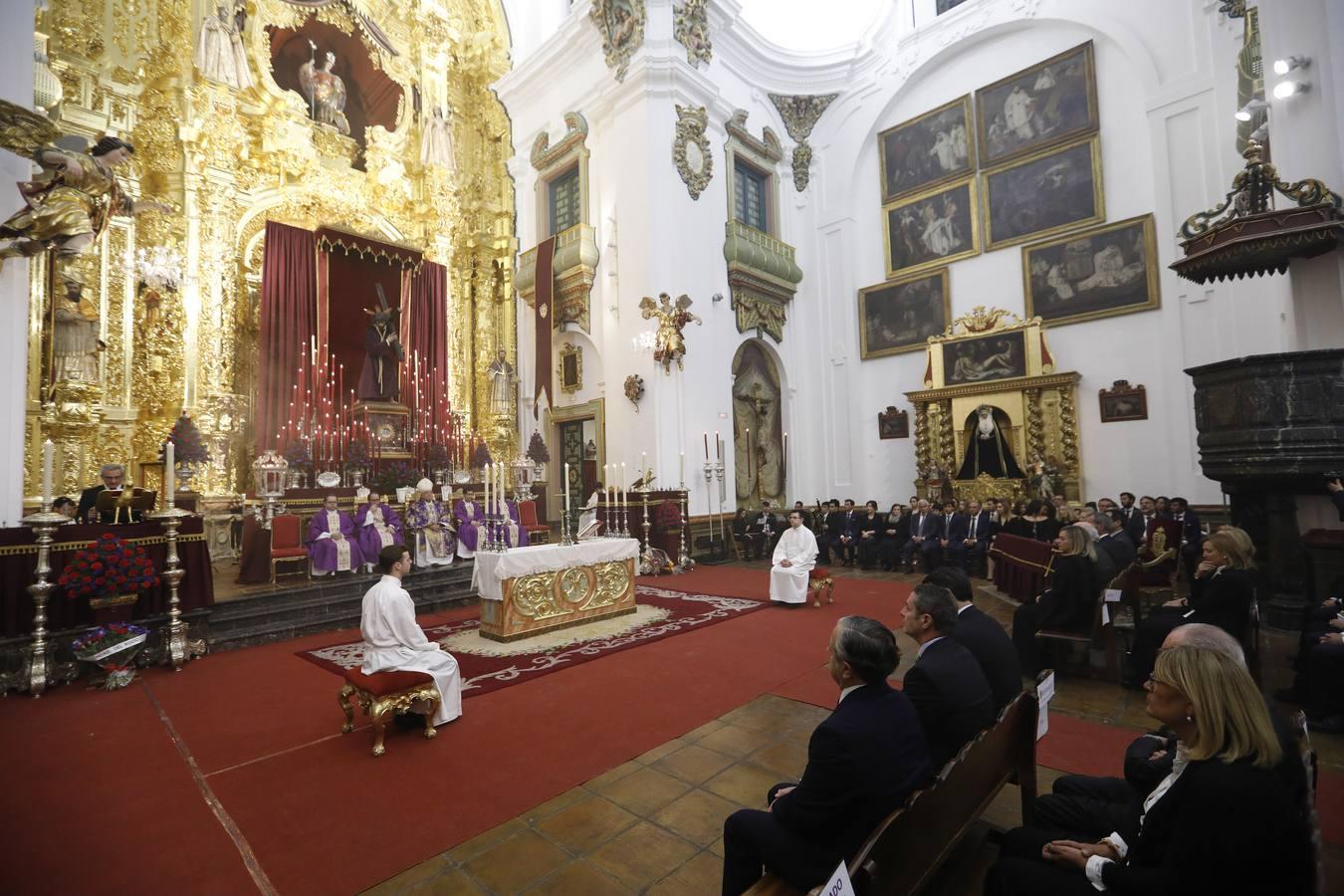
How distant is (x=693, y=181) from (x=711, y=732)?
38.6ft

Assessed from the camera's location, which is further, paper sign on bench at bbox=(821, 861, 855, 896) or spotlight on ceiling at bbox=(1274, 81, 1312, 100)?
spotlight on ceiling at bbox=(1274, 81, 1312, 100)

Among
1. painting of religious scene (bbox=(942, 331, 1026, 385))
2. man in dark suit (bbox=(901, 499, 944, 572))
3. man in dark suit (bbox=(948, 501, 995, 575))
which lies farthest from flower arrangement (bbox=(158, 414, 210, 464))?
painting of religious scene (bbox=(942, 331, 1026, 385))

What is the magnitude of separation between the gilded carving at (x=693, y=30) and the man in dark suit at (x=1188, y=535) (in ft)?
40.6

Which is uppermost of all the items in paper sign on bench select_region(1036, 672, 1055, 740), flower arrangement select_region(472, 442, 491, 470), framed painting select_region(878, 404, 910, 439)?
framed painting select_region(878, 404, 910, 439)

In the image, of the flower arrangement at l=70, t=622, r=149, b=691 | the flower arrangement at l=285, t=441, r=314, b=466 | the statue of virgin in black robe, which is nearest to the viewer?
the flower arrangement at l=70, t=622, r=149, b=691

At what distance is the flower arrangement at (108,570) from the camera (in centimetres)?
552

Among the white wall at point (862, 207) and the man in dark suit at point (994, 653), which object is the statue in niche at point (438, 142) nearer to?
the white wall at point (862, 207)

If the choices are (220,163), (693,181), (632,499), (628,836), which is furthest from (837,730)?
(220,163)

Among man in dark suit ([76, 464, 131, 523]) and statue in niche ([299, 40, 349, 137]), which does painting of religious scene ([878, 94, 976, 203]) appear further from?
man in dark suit ([76, 464, 131, 523])

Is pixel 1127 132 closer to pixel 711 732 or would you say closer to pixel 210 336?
pixel 711 732

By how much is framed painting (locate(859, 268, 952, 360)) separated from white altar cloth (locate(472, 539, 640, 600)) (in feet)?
33.4

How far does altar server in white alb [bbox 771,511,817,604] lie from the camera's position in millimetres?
8125

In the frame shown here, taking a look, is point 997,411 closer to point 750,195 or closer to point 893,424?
point 893,424

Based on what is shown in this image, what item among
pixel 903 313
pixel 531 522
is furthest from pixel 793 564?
pixel 903 313
